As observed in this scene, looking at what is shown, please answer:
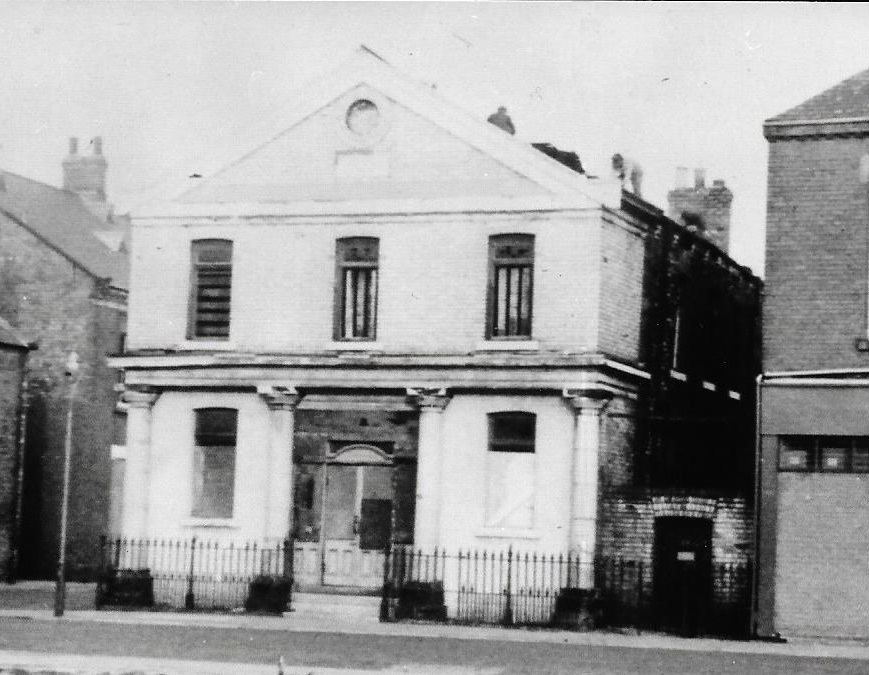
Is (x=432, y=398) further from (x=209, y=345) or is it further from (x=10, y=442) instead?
(x=10, y=442)

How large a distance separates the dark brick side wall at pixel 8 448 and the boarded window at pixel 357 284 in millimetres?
9370

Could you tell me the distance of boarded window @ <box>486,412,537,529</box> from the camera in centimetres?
3100

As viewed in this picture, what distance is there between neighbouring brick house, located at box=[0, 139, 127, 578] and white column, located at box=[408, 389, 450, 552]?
1173 cm

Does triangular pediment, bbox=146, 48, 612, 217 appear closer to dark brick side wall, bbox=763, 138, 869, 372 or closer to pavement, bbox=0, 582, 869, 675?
dark brick side wall, bbox=763, 138, 869, 372

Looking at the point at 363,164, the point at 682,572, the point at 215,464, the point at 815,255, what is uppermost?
the point at 363,164

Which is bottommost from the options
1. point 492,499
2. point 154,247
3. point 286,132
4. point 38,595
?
point 38,595

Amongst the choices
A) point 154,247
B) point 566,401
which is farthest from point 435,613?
point 154,247

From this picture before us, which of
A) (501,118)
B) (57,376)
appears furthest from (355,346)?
(57,376)

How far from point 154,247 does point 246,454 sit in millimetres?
4384

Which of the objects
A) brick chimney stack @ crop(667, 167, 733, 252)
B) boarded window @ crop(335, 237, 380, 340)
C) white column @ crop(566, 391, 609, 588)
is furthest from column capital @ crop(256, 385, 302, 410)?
brick chimney stack @ crop(667, 167, 733, 252)

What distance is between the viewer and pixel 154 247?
33594 millimetres

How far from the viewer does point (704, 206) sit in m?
39.8

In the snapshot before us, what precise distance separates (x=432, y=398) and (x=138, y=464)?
5.84 m

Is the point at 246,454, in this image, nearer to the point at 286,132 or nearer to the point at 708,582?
the point at 286,132
